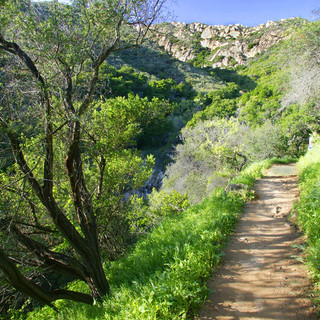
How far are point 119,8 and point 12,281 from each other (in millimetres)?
4807

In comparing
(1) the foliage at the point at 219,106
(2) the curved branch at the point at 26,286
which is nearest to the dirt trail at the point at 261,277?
(2) the curved branch at the point at 26,286

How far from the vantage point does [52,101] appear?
12.9 feet

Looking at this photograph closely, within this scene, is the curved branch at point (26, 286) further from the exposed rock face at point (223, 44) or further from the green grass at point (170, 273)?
the exposed rock face at point (223, 44)

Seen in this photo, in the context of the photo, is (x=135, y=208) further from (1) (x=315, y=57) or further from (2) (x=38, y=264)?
(1) (x=315, y=57)

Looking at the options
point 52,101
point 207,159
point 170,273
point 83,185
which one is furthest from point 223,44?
point 170,273

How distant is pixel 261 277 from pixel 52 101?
4223 mm

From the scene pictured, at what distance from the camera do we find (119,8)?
4289 mm

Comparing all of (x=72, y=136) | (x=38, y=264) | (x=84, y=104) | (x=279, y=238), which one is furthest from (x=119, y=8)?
(x=279, y=238)

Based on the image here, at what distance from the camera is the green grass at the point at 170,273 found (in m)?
2.60

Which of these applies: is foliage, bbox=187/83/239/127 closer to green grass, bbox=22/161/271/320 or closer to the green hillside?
the green hillside

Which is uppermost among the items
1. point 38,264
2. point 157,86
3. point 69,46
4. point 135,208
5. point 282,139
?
point 157,86

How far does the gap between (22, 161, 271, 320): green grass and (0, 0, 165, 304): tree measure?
66 cm

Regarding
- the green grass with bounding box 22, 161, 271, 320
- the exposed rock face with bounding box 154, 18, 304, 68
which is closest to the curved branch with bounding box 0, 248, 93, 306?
the green grass with bounding box 22, 161, 271, 320

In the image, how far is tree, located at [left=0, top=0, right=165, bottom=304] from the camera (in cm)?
351
